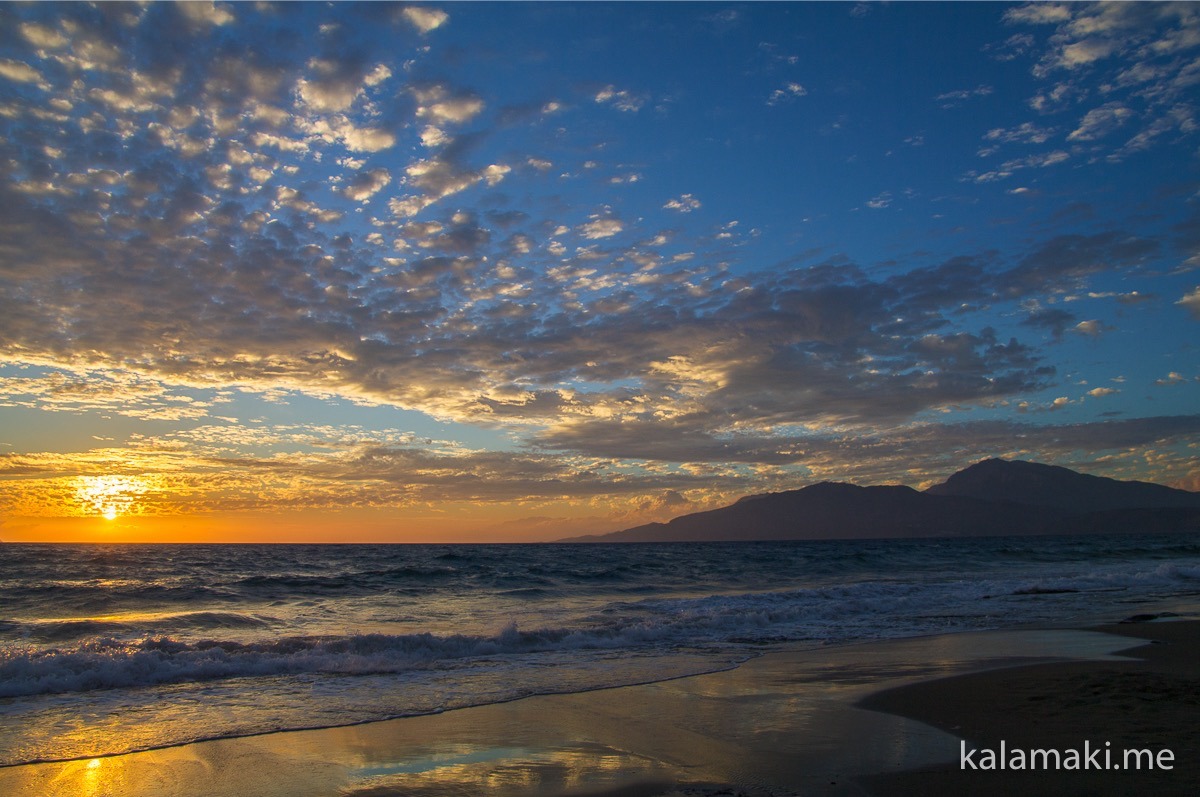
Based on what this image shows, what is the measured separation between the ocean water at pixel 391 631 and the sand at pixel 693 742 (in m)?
0.98

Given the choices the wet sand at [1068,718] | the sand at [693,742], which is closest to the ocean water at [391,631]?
the sand at [693,742]

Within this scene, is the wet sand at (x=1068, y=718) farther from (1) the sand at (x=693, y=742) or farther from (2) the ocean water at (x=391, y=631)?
(2) the ocean water at (x=391, y=631)

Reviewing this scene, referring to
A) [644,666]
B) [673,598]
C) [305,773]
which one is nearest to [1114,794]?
[305,773]

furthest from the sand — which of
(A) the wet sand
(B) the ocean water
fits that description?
(B) the ocean water

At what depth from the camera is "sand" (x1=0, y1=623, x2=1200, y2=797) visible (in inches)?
266

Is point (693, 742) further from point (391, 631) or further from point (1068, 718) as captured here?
point (391, 631)

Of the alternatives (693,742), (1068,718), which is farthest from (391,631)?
(1068,718)

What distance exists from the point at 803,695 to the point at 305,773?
22.2 ft

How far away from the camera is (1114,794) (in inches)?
241

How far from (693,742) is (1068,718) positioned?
459 cm

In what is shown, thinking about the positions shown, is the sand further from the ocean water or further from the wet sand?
the ocean water

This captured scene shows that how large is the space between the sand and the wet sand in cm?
4

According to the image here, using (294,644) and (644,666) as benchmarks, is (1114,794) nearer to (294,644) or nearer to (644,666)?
(644,666)

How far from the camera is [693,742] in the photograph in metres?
8.09
